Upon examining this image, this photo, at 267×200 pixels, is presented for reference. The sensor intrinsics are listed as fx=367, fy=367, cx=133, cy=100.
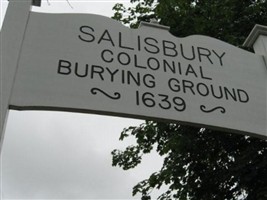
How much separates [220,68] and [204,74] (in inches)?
5.3

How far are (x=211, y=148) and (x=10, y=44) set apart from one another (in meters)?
5.16

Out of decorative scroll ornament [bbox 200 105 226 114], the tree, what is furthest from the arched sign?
the tree

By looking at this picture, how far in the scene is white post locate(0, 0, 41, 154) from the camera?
156cm

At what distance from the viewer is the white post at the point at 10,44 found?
156 centimetres

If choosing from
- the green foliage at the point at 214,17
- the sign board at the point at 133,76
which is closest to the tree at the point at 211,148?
the green foliage at the point at 214,17

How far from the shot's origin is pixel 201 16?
6.58 metres

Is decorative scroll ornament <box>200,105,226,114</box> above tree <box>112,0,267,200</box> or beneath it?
beneath

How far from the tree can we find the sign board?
3.90 m

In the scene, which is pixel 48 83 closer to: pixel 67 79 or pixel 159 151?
pixel 67 79

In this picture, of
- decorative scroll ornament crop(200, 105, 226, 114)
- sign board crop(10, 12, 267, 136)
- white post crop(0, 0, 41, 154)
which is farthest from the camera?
decorative scroll ornament crop(200, 105, 226, 114)

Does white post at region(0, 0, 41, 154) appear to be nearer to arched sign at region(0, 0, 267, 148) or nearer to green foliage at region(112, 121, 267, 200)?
arched sign at region(0, 0, 267, 148)

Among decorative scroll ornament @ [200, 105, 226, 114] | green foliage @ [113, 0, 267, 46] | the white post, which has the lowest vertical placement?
decorative scroll ornament @ [200, 105, 226, 114]

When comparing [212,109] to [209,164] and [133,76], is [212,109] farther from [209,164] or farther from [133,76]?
[209,164]

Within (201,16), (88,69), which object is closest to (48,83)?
(88,69)
